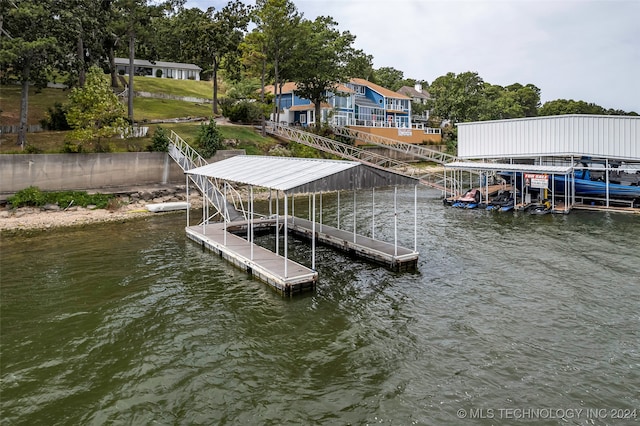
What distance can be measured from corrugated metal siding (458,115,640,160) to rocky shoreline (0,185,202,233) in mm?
27194

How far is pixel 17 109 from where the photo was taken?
4056 cm

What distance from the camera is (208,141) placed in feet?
131

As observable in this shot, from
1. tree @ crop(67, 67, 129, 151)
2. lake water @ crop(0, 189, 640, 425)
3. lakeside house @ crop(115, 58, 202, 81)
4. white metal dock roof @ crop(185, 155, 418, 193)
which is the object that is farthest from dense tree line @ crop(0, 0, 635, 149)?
white metal dock roof @ crop(185, 155, 418, 193)

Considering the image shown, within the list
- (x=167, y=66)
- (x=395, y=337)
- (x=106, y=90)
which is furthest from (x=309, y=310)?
(x=167, y=66)

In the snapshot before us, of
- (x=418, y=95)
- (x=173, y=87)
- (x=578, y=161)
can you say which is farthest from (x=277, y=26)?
(x=418, y=95)

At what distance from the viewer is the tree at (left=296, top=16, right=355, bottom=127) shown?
5244cm

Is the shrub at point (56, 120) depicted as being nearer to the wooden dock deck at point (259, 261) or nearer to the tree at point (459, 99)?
the wooden dock deck at point (259, 261)

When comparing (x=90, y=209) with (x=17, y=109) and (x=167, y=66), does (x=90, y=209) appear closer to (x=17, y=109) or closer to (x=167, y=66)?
(x=17, y=109)

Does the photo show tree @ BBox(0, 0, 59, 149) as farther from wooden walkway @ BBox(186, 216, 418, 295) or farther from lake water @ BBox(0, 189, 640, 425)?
wooden walkway @ BBox(186, 216, 418, 295)

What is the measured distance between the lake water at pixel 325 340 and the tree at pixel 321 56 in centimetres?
3774

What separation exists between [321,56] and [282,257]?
4084 cm

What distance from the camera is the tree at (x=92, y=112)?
32562 mm

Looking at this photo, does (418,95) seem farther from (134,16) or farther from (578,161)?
(134,16)

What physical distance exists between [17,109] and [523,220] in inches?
1769
